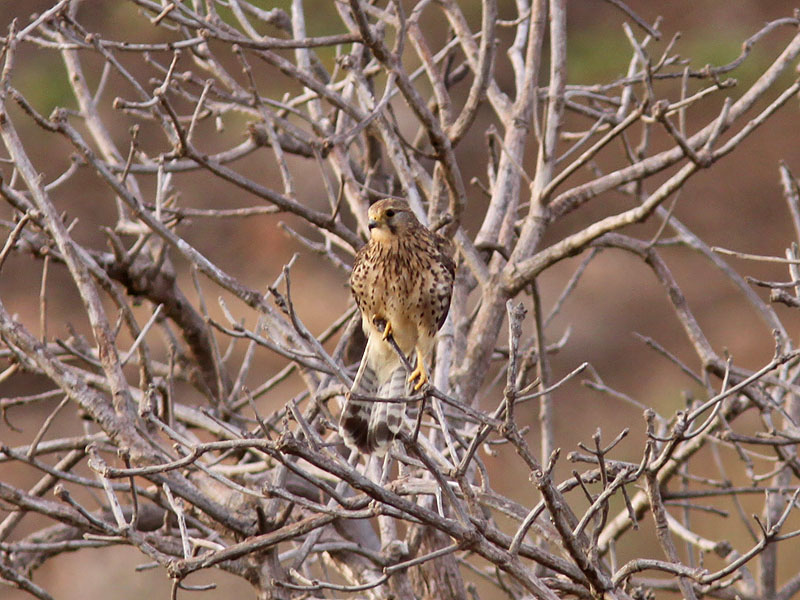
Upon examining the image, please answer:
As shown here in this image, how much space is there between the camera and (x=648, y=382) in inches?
477

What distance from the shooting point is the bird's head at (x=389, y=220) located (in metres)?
3.21

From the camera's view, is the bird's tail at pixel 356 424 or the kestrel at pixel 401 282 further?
the kestrel at pixel 401 282

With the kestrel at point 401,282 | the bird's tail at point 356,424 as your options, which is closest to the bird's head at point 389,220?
the kestrel at point 401,282

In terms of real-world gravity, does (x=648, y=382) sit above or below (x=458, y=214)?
above

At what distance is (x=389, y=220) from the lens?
3.22m

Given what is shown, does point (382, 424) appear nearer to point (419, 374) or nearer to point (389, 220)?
point (419, 374)

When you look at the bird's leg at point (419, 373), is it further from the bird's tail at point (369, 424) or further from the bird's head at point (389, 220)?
the bird's head at point (389, 220)

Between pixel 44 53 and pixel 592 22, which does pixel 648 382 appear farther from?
pixel 44 53

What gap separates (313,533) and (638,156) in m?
2.02

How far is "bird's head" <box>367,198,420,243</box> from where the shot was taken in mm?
3207

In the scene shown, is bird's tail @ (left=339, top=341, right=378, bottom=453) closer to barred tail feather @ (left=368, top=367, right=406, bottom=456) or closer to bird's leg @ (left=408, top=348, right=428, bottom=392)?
barred tail feather @ (left=368, top=367, right=406, bottom=456)

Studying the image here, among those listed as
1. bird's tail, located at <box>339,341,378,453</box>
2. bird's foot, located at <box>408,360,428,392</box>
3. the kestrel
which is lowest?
bird's tail, located at <box>339,341,378,453</box>

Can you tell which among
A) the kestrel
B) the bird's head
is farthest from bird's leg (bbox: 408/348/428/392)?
the bird's head

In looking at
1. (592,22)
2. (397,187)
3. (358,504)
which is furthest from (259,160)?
(358,504)
